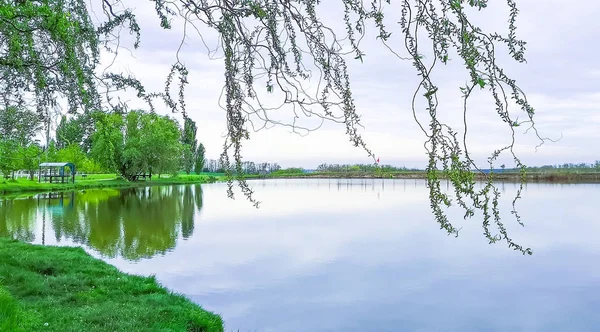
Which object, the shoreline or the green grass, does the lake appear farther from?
the shoreline

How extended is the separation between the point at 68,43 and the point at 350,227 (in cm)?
2141

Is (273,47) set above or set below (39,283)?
above

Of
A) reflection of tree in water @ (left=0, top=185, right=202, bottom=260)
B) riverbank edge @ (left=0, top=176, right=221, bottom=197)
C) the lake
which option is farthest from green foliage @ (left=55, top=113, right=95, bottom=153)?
riverbank edge @ (left=0, top=176, right=221, bottom=197)

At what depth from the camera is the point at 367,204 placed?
116 feet

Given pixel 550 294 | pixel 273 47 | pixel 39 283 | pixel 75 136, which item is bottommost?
pixel 550 294

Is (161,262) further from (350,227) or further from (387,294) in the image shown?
(350,227)

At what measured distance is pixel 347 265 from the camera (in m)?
15.0

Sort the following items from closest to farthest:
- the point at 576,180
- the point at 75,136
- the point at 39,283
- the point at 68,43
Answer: the point at 68,43 < the point at 75,136 < the point at 39,283 < the point at 576,180

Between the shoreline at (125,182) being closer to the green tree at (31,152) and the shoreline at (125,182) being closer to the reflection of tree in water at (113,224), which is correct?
the reflection of tree in water at (113,224)

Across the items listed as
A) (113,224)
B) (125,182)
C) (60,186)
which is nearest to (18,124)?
(113,224)

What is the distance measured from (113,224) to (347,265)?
12.3 meters

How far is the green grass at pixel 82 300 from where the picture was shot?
603 cm

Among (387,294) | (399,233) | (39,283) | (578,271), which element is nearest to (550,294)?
(578,271)

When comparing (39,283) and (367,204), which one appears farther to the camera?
(367,204)
